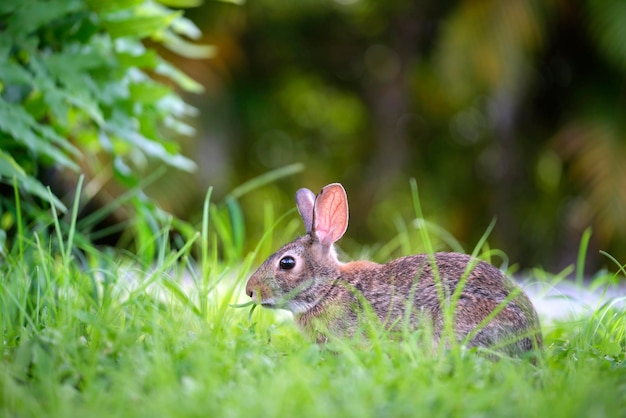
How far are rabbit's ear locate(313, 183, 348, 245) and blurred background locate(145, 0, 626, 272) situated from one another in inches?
212

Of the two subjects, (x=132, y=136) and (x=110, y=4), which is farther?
(x=132, y=136)

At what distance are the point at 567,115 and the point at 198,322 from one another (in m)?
7.45

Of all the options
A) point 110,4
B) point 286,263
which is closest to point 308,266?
point 286,263

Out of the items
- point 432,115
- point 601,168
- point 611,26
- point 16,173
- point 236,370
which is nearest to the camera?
point 236,370

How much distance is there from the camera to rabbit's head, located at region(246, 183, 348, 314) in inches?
146

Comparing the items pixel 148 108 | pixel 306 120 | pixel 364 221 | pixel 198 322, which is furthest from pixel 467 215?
pixel 198 322

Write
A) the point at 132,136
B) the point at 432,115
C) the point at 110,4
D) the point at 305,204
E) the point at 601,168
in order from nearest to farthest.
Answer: the point at 305,204 < the point at 110,4 < the point at 132,136 < the point at 601,168 < the point at 432,115

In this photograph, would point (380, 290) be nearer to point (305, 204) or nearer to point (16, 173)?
point (305, 204)

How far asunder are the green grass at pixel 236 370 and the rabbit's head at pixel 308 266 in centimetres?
18

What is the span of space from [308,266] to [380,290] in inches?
15.1

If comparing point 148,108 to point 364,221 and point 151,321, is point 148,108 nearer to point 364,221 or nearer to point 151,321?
point 151,321

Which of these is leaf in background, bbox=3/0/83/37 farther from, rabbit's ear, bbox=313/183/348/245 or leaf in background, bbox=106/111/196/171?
rabbit's ear, bbox=313/183/348/245

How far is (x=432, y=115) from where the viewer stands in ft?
35.7

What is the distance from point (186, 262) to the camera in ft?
12.7
